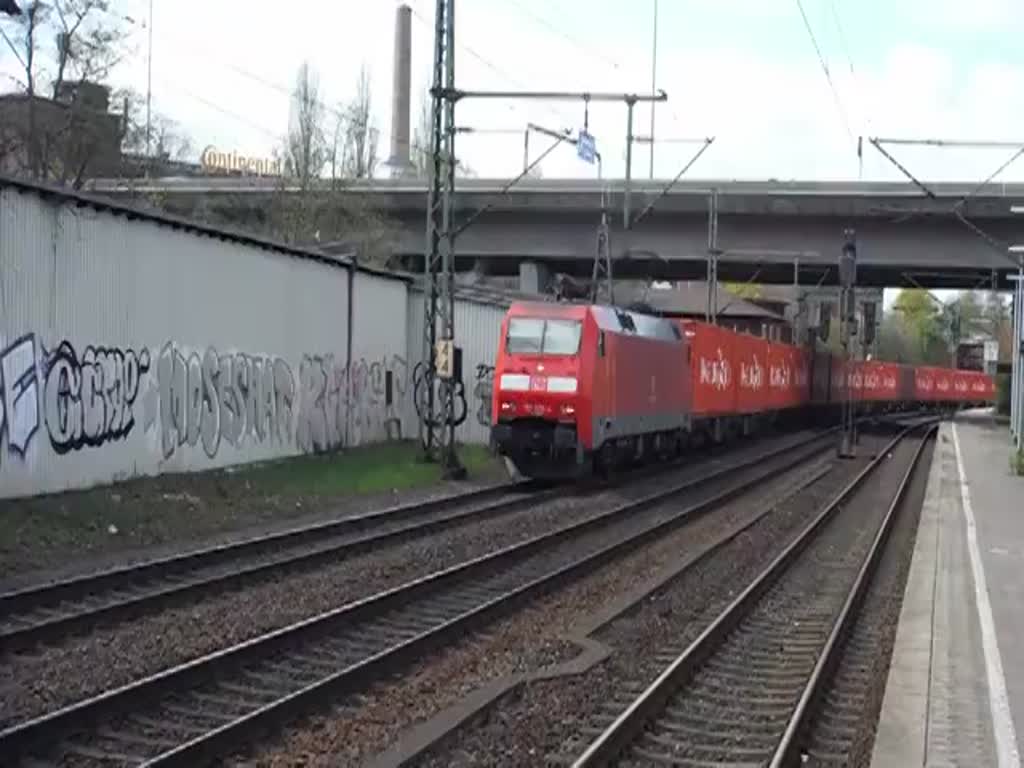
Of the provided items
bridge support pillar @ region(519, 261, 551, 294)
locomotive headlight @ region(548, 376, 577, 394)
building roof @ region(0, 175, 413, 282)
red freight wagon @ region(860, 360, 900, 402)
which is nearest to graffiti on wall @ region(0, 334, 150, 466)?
building roof @ region(0, 175, 413, 282)

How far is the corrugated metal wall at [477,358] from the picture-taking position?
113 feet

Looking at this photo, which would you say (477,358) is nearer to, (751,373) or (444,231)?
(444,231)

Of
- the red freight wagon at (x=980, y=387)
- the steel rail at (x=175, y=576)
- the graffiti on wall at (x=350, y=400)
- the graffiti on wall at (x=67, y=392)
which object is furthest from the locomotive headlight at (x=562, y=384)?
the red freight wagon at (x=980, y=387)

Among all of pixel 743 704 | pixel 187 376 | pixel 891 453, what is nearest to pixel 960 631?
pixel 743 704

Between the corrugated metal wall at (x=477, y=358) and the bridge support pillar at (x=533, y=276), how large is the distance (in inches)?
608

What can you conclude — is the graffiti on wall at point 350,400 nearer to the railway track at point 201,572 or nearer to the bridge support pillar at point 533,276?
the railway track at point 201,572

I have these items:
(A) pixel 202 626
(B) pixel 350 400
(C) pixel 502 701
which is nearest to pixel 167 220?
(B) pixel 350 400

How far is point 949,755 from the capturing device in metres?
7.99

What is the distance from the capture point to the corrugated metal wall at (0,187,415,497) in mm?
18531

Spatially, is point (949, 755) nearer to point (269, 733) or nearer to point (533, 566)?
point (269, 733)

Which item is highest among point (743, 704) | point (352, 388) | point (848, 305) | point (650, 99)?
point (650, 99)

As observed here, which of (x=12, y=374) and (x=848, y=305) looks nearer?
(x=12, y=374)

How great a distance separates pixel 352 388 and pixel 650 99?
9398 millimetres

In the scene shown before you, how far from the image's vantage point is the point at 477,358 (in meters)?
34.8
